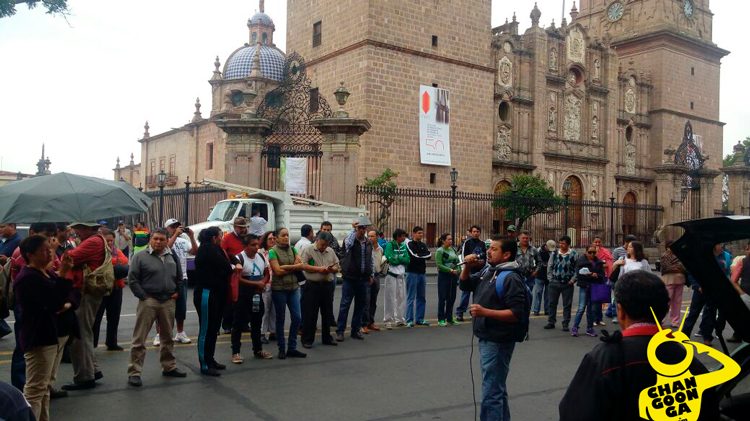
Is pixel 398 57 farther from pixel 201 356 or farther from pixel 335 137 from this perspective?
pixel 201 356

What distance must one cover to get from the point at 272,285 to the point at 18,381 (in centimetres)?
345

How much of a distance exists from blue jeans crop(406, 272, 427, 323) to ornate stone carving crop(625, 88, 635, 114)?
34.7 metres

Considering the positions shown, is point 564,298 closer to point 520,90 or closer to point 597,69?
point 520,90

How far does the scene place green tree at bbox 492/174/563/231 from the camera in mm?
29641

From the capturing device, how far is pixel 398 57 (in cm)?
3002

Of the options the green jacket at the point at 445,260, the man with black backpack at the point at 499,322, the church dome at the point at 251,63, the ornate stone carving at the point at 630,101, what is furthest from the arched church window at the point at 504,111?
the man with black backpack at the point at 499,322

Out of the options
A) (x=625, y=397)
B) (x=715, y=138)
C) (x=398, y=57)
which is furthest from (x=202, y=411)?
(x=715, y=138)

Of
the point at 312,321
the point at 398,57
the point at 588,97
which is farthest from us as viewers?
the point at 588,97

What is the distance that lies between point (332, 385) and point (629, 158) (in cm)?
3918

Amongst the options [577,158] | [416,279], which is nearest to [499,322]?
[416,279]

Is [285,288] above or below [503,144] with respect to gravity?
below

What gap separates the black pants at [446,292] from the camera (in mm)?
11781

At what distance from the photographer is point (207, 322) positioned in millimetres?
7605

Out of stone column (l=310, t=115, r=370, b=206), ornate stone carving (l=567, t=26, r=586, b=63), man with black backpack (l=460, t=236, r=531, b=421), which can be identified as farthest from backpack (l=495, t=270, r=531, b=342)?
ornate stone carving (l=567, t=26, r=586, b=63)
